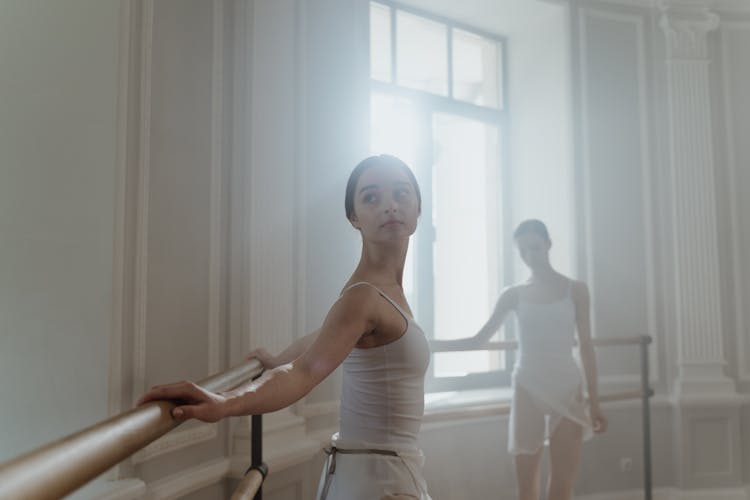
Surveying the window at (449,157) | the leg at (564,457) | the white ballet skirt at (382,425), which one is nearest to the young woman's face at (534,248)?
the leg at (564,457)

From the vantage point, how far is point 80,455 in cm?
48

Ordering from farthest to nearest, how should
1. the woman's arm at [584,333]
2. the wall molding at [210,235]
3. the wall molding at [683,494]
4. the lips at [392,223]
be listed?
the wall molding at [683,494] < the woman's arm at [584,333] < the wall molding at [210,235] < the lips at [392,223]

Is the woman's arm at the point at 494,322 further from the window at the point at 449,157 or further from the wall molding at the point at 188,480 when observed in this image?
the wall molding at the point at 188,480

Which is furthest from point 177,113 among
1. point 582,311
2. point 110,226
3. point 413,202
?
point 582,311

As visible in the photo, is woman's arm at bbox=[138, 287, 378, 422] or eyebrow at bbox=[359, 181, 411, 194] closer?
woman's arm at bbox=[138, 287, 378, 422]

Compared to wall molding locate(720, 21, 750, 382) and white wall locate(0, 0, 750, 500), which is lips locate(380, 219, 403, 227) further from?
wall molding locate(720, 21, 750, 382)

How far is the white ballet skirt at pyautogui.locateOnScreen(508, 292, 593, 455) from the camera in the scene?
102 inches

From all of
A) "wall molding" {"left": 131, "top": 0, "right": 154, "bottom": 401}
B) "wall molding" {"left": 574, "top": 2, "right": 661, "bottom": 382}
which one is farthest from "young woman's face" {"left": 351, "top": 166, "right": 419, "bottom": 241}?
"wall molding" {"left": 574, "top": 2, "right": 661, "bottom": 382}

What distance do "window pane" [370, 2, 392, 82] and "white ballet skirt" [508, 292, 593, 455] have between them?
179cm

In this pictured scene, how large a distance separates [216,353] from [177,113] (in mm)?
706

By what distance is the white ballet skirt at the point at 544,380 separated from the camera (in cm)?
260

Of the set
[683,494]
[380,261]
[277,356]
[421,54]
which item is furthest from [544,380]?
[421,54]

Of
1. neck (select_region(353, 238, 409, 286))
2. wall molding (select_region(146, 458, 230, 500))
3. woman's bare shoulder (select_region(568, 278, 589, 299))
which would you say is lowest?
wall molding (select_region(146, 458, 230, 500))

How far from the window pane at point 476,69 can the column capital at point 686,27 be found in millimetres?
1099
